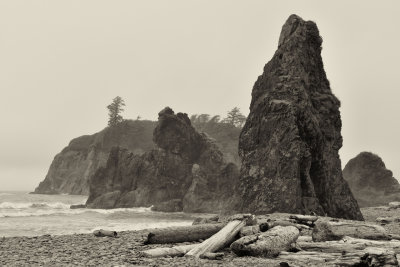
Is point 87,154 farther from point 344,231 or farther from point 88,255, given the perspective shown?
point 344,231

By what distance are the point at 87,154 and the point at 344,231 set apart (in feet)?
462

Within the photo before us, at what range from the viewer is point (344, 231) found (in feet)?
48.2

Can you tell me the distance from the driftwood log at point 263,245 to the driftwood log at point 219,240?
609mm

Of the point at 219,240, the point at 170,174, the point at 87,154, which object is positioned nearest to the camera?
the point at 219,240

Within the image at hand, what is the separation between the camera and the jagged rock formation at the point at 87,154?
135250mm

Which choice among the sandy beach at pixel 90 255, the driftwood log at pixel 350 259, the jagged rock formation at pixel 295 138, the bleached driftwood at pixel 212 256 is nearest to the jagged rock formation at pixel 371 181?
the jagged rock formation at pixel 295 138

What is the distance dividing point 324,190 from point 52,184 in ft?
450

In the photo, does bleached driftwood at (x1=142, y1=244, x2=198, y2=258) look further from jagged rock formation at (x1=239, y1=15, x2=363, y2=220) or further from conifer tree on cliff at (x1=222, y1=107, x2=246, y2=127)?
conifer tree on cliff at (x1=222, y1=107, x2=246, y2=127)

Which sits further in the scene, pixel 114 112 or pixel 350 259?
pixel 114 112

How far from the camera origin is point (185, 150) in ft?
301

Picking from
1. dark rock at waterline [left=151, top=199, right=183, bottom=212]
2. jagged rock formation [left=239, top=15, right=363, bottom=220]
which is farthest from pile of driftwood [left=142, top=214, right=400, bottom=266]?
dark rock at waterline [left=151, top=199, right=183, bottom=212]

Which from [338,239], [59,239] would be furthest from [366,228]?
[59,239]

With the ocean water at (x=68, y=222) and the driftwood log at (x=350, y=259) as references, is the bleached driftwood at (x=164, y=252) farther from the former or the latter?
the ocean water at (x=68, y=222)

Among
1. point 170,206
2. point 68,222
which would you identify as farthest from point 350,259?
point 170,206
